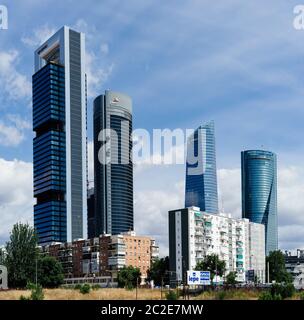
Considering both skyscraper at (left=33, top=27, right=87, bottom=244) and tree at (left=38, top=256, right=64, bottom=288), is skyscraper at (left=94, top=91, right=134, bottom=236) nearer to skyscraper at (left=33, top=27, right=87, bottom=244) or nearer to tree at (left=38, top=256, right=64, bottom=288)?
skyscraper at (left=33, top=27, right=87, bottom=244)

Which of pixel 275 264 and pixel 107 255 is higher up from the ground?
pixel 107 255

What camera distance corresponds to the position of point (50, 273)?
74.4 meters

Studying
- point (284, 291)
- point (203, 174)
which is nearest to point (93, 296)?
point (284, 291)

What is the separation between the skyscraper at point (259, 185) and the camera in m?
182

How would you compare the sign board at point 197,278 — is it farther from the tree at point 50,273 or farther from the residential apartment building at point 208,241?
the residential apartment building at point 208,241

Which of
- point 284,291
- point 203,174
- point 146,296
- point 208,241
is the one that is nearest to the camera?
point 284,291

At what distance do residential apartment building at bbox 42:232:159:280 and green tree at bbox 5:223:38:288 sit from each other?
32981mm

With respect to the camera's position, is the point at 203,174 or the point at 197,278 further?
the point at 203,174

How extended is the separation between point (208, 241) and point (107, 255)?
75.5ft

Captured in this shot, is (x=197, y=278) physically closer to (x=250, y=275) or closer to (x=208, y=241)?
(x=208, y=241)

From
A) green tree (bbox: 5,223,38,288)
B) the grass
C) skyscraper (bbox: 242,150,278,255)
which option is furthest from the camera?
skyscraper (bbox: 242,150,278,255)

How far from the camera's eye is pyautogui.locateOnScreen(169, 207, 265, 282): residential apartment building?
84250 mm

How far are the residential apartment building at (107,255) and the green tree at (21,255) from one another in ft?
108

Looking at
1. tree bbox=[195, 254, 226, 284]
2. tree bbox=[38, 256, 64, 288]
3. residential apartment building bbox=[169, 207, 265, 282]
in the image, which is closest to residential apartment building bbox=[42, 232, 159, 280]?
residential apartment building bbox=[169, 207, 265, 282]
